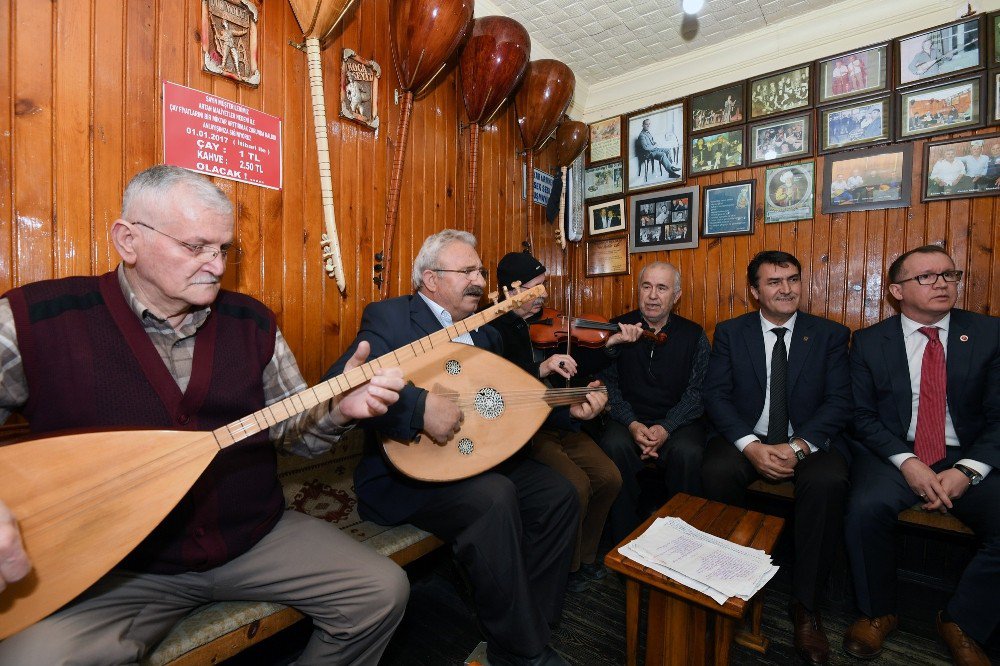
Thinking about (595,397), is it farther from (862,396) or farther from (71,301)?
(71,301)

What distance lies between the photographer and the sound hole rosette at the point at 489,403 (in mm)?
1754

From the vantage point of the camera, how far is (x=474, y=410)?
1.74 metres

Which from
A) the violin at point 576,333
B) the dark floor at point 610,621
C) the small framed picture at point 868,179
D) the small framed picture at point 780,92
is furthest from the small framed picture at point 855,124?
the dark floor at point 610,621

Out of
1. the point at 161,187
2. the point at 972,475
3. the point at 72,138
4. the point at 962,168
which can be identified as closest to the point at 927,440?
the point at 972,475

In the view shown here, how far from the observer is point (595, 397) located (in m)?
1.99

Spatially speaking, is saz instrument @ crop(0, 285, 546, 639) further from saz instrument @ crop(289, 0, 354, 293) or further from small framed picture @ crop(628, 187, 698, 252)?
small framed picture @ crop(628, 187, 698, 252)

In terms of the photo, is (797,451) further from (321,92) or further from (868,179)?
(321,92)

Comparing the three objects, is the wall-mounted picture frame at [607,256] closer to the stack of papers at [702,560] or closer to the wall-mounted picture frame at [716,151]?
the wall-mounted picture frame at [716,151]

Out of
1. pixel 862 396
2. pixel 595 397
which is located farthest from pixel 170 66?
pixel 862 396

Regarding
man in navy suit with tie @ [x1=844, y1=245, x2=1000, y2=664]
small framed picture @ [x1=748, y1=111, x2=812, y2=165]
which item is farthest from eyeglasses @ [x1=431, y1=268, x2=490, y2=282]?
small framed picture @ [x1=748, y1=111, x2=812, y2=165]

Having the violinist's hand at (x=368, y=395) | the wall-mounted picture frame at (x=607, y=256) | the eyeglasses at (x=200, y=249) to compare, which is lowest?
the violinist's hand at (x=368, y=395)

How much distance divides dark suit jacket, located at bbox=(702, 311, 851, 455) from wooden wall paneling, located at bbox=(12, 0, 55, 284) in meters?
2.87

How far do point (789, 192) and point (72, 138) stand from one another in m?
3.52

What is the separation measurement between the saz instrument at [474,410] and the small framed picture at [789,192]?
6.89ft
